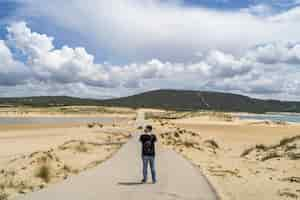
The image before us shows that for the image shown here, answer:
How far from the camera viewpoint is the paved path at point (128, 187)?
35.4 feet

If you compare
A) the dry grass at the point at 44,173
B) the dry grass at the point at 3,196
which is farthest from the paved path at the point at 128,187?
the dry grass at the point at 44,173


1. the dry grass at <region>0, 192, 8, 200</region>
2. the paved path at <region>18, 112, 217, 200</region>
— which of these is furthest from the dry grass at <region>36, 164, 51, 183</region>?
the dry grass at <region>0, 192, 8, 200</region>

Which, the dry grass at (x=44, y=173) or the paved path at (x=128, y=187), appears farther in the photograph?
the dry grass at (x=44, y=173)

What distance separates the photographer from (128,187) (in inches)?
479

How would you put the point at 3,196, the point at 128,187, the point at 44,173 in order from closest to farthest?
the point at 3,196 < the point at 128,187 < the point at 44,173

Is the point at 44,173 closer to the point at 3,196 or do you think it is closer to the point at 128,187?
the point at 3,196

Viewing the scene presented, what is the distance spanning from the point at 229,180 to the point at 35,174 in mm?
6870

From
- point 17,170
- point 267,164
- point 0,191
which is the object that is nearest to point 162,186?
point 0,191

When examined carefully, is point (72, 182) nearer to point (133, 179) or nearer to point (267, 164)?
point (133, 179)

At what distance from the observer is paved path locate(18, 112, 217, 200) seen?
35.4ft

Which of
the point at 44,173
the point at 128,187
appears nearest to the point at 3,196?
the point at 128,187

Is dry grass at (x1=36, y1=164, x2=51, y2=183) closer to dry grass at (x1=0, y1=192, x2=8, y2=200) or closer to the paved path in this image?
the paved path

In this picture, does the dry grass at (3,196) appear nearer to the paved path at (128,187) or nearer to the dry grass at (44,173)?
the paved path at (128,187)

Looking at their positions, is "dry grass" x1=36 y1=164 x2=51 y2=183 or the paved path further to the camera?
"dry grass" x1=36 y1=164 x2=51 y2=183
